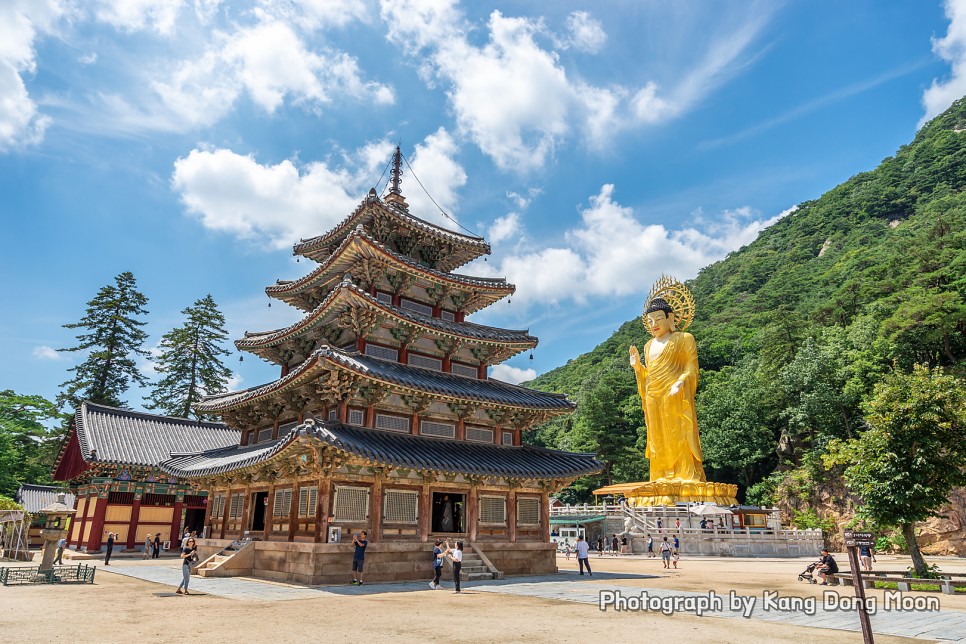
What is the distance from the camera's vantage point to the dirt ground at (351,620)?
35.5 feet

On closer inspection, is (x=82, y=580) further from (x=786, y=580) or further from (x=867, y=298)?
(x=867, y=298)

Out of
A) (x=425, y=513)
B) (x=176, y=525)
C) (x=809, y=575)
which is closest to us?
(x=809, y=575)

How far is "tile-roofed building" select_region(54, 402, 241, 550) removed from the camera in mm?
32719

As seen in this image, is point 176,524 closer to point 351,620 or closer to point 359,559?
point 359,559

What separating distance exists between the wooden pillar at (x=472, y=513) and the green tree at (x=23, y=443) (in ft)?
134

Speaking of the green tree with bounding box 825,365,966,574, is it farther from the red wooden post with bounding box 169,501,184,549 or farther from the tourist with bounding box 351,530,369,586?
the red wooden post with bounding box 169,501,184,549

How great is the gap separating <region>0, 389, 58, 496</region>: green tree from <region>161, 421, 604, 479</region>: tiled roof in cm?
2794

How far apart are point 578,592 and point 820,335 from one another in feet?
178

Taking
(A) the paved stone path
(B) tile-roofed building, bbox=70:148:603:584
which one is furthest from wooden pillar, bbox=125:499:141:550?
(A) the paved stone path

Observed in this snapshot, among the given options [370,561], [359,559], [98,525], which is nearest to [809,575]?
[370,561]

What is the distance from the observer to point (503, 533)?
24.7 m

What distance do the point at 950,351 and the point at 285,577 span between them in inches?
2203

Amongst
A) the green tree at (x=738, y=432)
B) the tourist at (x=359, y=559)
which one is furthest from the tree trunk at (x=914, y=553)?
the green tree at (x=738, y=432)

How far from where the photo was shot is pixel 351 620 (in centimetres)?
1270
